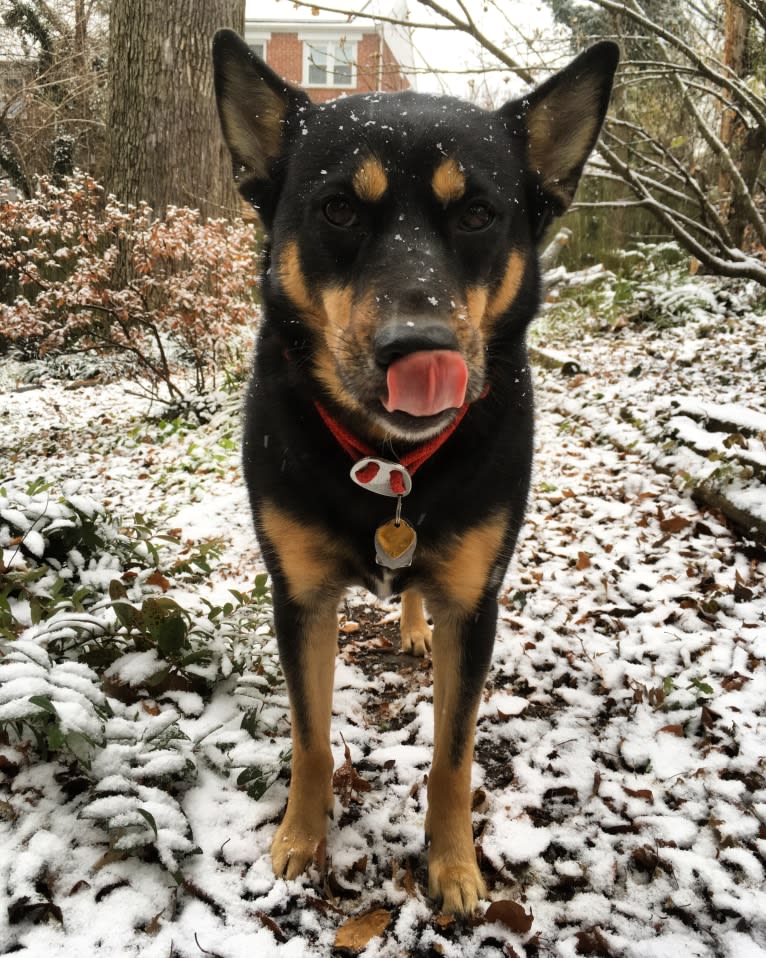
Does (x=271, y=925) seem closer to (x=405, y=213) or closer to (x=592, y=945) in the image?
(x=592, y=945)

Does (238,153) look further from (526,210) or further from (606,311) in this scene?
(606,311)

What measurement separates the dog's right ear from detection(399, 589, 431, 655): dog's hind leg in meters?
2.01

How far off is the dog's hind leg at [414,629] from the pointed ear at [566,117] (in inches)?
76.5

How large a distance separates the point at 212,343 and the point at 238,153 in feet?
14.7

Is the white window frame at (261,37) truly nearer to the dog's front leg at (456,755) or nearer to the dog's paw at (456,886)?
the dog's front leg at (456,755)

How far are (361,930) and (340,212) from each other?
2081 mm

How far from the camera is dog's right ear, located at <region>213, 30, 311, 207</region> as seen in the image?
6.79 feet

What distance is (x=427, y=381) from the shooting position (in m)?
1.61

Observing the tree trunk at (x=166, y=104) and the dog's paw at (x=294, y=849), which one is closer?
the dog's paw at (x=294, y=849)

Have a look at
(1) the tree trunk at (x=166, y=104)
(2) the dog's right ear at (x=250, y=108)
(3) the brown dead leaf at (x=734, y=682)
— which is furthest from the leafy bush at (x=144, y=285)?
(3) the brown dead leaf at (x=734, y=682)

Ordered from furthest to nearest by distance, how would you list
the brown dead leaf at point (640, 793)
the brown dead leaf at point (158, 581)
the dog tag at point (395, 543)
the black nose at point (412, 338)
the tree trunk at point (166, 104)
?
the tree trunk at point (166, 104)
the brown dead leaf at point (158, 581)
the brown dead leaf at point (640, 793)
the dog tag at point (395, 543)
the black nose at point (412, 338)

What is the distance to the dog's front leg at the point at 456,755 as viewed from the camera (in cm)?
204

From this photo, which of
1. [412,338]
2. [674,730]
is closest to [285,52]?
[412,338]

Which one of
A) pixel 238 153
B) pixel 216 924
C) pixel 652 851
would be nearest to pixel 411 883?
pixel 216 924
